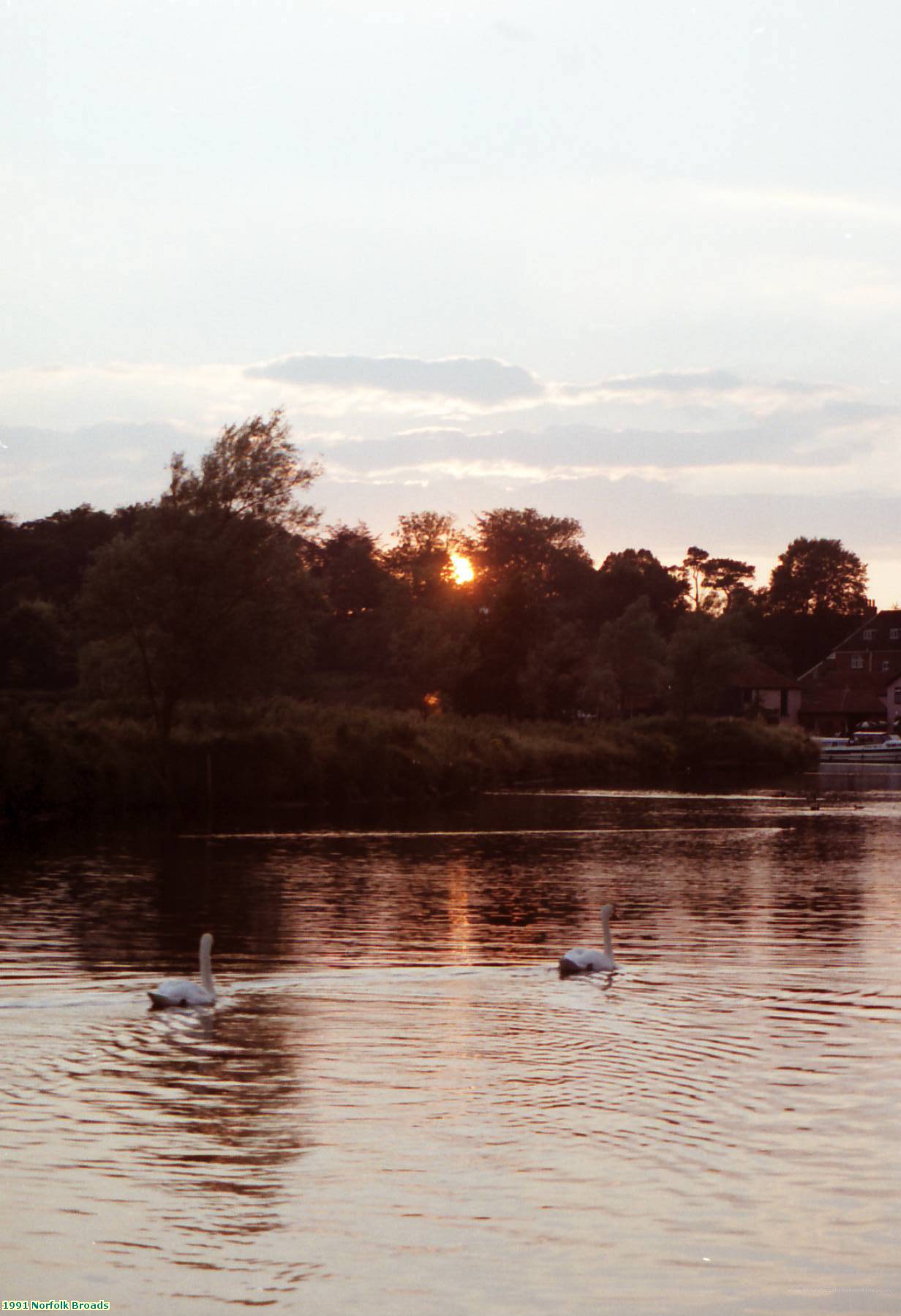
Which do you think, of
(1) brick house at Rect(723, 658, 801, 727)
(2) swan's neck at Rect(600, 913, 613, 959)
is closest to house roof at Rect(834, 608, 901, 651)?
(1) brick house at Rect(723, 658, 801, 727)

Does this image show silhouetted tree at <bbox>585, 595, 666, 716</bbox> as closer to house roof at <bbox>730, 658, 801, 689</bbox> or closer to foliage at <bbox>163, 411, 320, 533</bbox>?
house roof at <bbox>730, 658, 801, 689</bbox>

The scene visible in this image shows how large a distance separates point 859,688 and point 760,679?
12053 millimetres

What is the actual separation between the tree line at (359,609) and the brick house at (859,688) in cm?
723

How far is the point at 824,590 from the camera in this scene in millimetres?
161500

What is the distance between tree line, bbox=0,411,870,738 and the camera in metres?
55.6

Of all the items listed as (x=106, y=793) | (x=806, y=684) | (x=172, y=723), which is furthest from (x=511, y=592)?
(x=806, y=684)

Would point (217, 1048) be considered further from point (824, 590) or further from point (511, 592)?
point (824, 590)

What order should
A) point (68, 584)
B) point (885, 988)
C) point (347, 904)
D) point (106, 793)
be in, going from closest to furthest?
1. point (885, 988)
2. point (347, 904)
3. point (106, 793)
4. point (68, 584)

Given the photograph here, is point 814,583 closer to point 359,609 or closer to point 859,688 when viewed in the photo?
point 859,688

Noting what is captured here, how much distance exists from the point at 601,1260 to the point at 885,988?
11011 millimetres

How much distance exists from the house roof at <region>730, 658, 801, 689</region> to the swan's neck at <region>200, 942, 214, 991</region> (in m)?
111

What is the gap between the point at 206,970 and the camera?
18312 millimetres

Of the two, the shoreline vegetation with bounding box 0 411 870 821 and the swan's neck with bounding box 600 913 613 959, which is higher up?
the shoreline vegetation with bounding box 0 411 870 821

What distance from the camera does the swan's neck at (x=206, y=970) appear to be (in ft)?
59.6
